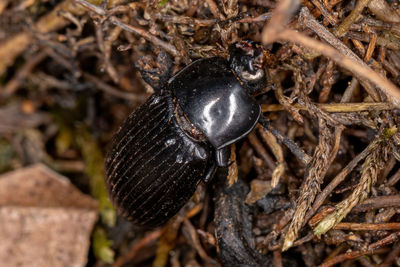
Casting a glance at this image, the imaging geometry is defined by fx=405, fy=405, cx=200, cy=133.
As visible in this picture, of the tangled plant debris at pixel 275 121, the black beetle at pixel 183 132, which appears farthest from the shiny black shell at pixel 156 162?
the tangled plant debris at pixel 275 121

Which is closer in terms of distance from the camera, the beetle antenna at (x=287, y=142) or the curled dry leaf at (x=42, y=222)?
the beetle antenna at (x=287, y=142)

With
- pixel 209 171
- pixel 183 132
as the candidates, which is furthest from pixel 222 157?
pixel 183 132

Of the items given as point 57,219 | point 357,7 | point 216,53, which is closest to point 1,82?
point 57,219

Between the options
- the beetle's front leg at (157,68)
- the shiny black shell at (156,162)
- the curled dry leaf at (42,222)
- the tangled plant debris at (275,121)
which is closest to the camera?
the tangled plant debris at (275,121)

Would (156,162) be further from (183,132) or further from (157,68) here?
(157,68)

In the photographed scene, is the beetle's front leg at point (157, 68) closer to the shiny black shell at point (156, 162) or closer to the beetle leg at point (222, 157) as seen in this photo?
the shiny black shell at point (156, 162)

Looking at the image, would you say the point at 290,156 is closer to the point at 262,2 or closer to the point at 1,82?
the point at 262,2

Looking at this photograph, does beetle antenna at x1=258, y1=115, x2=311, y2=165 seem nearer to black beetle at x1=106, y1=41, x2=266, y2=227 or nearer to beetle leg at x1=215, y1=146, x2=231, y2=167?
black beetle at x1=106, y1=41, x2=266, y2=227
